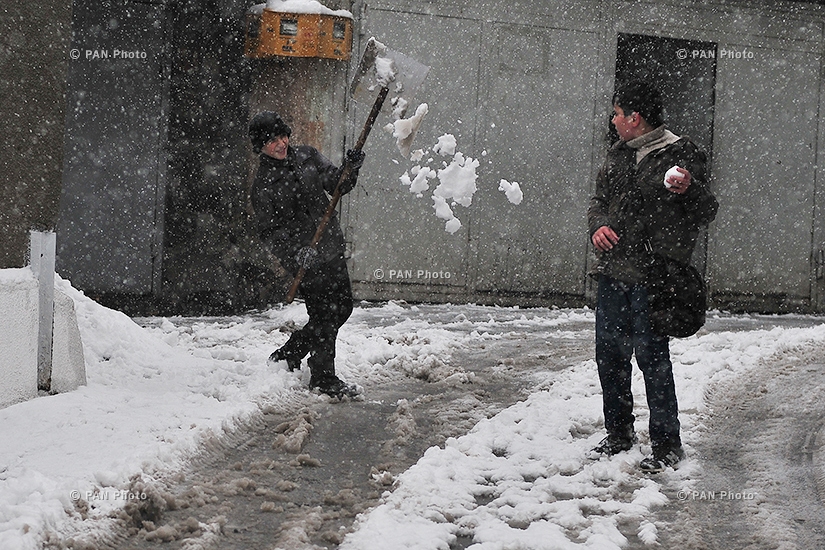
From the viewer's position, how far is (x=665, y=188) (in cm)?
439

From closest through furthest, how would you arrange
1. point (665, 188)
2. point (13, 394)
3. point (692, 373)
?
point (665, 188), point (13, 394), point (692, 373)

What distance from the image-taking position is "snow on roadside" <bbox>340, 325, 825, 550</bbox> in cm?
359

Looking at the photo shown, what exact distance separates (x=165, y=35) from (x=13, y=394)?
532 cm

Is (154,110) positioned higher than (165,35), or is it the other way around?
(165,35)

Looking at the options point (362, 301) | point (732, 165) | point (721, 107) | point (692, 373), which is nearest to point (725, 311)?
point (732, 165)

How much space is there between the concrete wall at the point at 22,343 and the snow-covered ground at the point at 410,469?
0.15 meters

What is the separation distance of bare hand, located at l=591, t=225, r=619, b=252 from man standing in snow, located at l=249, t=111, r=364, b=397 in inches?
73.6

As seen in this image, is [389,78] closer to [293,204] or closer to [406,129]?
[406,129]

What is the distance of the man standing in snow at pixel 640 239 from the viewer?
442 centimetres

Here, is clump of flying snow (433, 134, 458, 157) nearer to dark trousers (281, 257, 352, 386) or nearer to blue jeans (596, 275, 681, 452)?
dark trousers (281, 257, 352, 386)

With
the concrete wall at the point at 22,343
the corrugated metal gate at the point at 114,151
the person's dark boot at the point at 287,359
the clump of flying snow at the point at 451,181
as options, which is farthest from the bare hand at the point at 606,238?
the clump of flying snow at the point at 451,181

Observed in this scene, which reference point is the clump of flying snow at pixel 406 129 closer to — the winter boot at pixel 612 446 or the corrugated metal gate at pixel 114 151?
the winter boot at pixel 612 446

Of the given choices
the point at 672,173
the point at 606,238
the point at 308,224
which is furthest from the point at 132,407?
the point at 672,173

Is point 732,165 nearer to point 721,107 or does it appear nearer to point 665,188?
point 721,107
